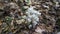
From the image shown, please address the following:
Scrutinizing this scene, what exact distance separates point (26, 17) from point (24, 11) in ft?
0.70

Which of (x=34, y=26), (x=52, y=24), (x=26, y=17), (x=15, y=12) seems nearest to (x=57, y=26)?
(x=52, y=24)

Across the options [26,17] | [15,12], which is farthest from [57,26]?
[15,12]

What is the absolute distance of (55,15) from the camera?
2.92 m

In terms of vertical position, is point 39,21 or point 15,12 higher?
point 15,12

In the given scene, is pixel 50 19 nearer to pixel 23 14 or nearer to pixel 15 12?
pixel 23 14

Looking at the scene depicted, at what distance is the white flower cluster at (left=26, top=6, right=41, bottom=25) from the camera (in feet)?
8.49

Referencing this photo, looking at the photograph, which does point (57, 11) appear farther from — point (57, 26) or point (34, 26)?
point (34, 26)

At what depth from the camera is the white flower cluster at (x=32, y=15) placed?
8.49 ft

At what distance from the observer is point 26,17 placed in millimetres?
2656

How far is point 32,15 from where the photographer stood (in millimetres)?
2643

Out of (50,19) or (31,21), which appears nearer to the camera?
(31,21)

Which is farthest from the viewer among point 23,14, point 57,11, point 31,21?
point 57,11

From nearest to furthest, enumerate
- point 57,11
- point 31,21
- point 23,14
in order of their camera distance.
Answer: point 31,21 < point 23,14 < point 57,11

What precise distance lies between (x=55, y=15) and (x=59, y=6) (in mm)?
273
